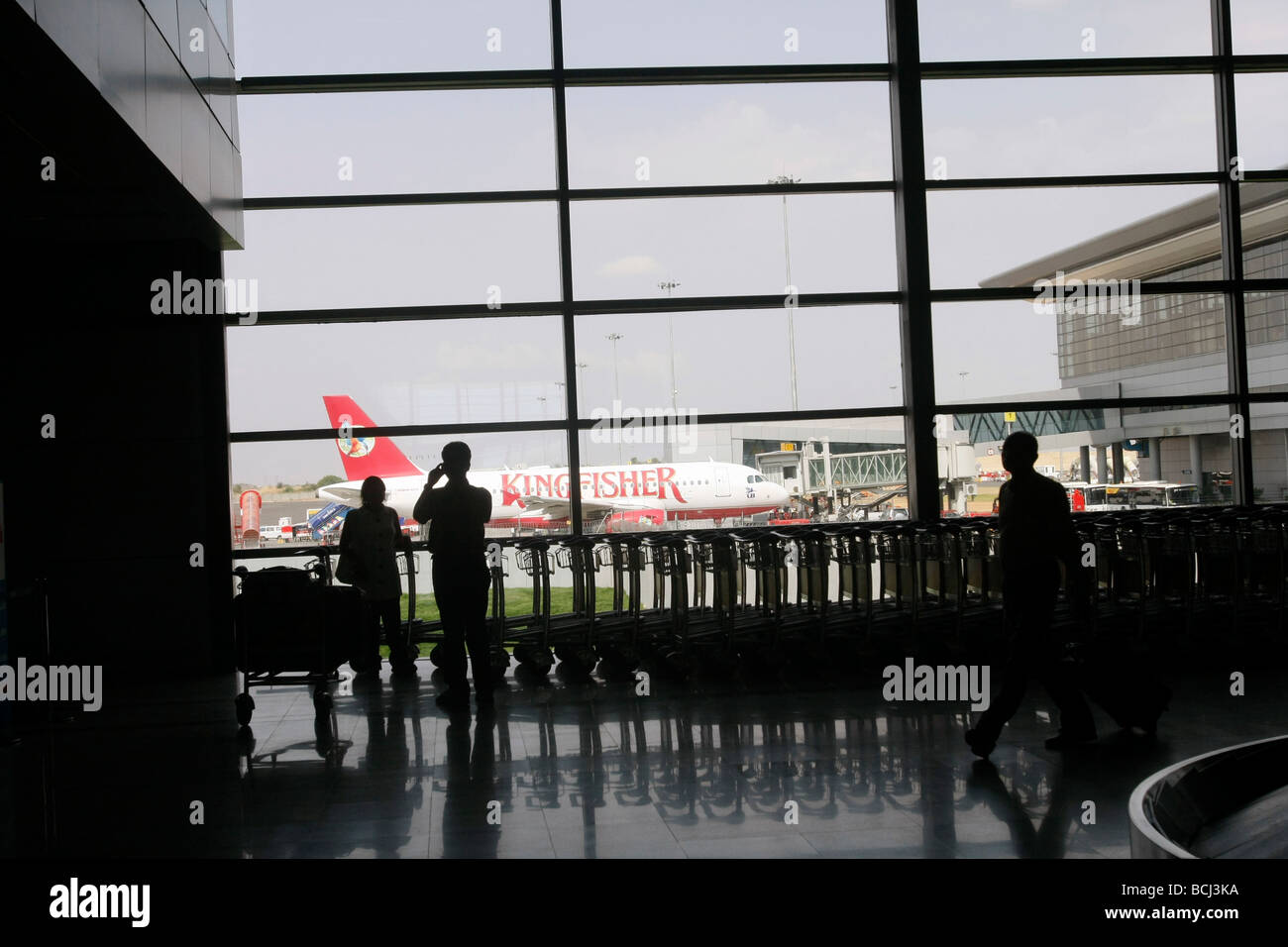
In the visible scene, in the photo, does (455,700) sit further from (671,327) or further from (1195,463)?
(1195,463)

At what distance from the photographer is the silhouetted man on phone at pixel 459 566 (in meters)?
6.92

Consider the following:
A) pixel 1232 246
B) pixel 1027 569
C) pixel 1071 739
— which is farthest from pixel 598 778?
pixel 1232 246

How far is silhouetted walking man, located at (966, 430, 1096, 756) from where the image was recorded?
5.26m

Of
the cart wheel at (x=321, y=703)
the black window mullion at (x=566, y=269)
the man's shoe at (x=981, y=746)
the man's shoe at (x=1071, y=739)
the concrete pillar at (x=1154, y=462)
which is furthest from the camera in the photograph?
the concrete pillar at (x=1154, y=462)

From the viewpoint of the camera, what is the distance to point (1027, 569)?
529cm

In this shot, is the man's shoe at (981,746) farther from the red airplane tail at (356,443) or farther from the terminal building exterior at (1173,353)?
the red airplane tail at (356,443)

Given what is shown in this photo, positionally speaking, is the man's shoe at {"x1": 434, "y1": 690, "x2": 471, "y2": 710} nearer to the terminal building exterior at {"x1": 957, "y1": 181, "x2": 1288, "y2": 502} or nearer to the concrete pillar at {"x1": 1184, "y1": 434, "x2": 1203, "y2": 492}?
the terminal building exterior at {"x1": 957, "y1": 181, "x2": 1288, "y2": 502}

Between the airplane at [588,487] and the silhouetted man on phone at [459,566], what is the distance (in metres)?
2.31

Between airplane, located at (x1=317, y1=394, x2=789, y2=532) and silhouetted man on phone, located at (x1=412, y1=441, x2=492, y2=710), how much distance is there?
2311 mm

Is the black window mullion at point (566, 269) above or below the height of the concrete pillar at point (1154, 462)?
above

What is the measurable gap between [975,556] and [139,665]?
6.54m

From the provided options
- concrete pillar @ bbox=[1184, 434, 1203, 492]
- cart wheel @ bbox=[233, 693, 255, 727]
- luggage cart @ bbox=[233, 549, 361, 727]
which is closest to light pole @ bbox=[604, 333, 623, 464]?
luggage cart @ bbox=[233, 549, 361, 727]

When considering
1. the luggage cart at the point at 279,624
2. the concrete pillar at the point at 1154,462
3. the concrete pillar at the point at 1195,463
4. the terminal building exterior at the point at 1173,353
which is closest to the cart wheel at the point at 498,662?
the luggage cart at the point at 279,624
